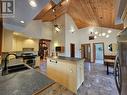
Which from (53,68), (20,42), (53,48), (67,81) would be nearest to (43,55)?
(53,48)

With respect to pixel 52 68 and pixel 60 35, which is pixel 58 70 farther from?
pixel 60 35

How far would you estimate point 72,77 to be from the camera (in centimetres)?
303

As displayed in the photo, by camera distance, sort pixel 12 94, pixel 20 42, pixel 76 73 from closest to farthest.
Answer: pixel 12 94, pixel 76 73, pixel 20 42

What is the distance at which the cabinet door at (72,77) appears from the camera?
296cm

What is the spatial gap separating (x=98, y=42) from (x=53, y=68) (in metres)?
6.46

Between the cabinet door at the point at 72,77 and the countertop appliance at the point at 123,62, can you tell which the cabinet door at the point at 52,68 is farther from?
the countertop appliance at the point at 123,62

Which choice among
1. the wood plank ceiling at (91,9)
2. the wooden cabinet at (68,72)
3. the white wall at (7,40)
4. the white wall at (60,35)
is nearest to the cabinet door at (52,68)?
the wooden cabinet at (68,72)

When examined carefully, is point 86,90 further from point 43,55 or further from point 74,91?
point 43,55

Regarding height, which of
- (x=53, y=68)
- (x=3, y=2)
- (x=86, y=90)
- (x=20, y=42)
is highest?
(x=3, y=2)

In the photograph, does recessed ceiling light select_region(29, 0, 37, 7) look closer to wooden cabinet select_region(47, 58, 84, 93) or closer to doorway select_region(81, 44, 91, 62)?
wooden cabinet select_region(47, 58, 84, 93)

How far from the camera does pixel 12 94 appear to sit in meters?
0.92

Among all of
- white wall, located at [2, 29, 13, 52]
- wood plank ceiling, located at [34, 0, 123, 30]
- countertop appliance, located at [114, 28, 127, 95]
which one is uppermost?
wood plank ceiling, located at [34, 0, 123, 30]

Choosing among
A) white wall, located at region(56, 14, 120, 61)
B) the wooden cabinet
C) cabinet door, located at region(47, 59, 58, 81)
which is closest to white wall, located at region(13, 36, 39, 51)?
white wall, located at region(56, 14, 120, 61)

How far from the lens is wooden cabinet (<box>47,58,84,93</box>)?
9.72 feet
